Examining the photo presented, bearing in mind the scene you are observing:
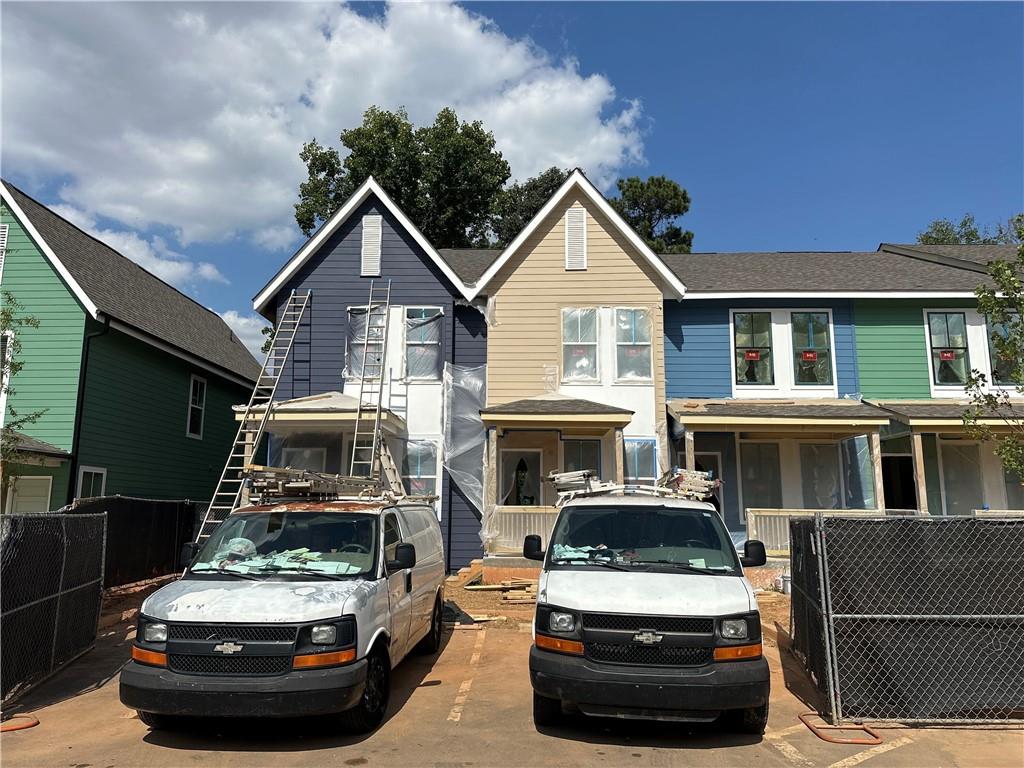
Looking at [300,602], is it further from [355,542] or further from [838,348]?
[838,348]

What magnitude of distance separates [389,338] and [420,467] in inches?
124

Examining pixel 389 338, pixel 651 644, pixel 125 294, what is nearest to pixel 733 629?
pixel 651 644

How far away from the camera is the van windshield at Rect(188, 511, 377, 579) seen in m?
6.23

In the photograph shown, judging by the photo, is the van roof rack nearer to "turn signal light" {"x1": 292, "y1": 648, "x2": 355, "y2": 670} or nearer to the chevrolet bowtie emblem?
the chevrolet bowtie emblem

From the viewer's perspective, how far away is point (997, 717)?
602 cm

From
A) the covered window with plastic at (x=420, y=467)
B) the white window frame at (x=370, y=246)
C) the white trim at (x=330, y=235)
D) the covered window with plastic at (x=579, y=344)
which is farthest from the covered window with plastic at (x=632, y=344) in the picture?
the white window frame at (x=370, y=246)

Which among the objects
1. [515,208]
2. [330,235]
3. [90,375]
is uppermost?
[515,208]

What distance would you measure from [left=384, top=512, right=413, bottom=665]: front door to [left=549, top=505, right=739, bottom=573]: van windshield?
1540 millimetres

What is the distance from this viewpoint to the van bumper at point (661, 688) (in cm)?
520

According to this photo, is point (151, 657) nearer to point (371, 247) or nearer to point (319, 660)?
point (319, 660)

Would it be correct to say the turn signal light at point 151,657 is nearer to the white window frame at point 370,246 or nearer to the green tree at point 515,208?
the white window frame at point 370,246

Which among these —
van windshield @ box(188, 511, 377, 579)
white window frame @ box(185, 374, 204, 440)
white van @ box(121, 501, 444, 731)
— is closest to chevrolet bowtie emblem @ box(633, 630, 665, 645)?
white van @ box(121, 501, 444, 731)

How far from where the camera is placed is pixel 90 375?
1538cm

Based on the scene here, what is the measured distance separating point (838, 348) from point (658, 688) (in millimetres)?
13652
